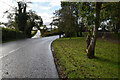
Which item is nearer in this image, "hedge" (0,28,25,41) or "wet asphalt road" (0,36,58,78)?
"wet asphalt road" (0,36,58,78)

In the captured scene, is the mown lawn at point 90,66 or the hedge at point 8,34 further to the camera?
the hedge at point 8,34

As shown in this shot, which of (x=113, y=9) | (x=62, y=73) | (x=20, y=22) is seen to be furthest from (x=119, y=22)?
(x=20, y=22)

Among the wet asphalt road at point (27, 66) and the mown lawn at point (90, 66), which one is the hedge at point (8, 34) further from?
the mown lawn at point (90, 66)

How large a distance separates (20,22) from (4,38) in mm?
11215

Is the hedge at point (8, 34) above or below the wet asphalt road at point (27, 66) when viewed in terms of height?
above

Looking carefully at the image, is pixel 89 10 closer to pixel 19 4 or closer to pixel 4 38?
pixel 4 38

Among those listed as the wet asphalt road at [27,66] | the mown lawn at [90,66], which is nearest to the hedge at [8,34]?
the wet asphalt road at [27,66]

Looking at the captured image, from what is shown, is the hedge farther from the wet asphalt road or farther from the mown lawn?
the mown lawn

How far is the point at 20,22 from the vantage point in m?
29.0

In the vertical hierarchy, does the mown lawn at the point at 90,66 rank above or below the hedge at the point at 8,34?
below

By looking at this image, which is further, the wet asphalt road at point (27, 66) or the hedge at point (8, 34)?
the hedge at point (8, 34)

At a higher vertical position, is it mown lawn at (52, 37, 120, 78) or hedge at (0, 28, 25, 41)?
hedge at (0, 28, 25, 41)

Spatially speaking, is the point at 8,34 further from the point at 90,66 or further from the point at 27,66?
the point at 90,66

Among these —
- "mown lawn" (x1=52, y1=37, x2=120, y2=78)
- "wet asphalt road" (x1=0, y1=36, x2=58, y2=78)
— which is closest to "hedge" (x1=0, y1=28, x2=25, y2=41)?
"wet asphalt road" (x1=0, y1=36, x2=58, y2=78)
